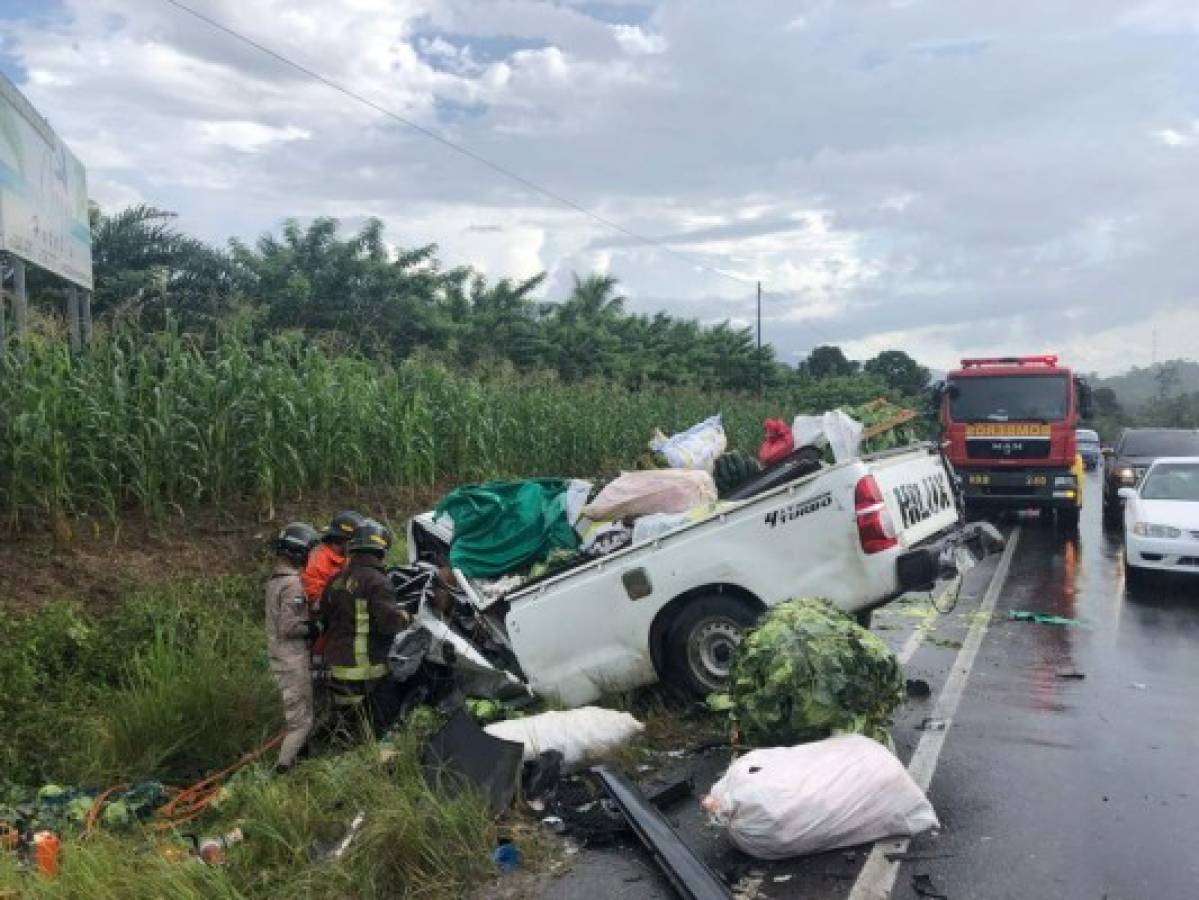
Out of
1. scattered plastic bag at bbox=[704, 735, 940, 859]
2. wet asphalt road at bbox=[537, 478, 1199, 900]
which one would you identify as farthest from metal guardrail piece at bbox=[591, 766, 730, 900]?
scattered plastic bag at bbox=[704, 735, 940, 859]

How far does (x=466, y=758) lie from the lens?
5.26m

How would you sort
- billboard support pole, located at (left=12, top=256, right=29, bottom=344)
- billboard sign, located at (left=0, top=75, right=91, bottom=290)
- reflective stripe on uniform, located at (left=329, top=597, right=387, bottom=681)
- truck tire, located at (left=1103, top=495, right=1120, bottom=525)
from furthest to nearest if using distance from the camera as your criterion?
truck tire, located at (left=1103, top=495, right=1120, bottom=525)
billboard support pole, located at (left=12, top=256, right=29, bottom=344)
billboard sign, located at (left=0, top=75, right=91, bottom=290)
reflective stripe on uniform, located at (left=329, top=597, right=387, bottom=681)

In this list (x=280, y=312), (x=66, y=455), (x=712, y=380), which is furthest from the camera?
(x=712, y=380)

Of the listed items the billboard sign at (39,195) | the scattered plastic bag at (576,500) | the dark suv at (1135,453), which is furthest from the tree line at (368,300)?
the dark suv at (1135,453)

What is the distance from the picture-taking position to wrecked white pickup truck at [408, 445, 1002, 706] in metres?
6.43

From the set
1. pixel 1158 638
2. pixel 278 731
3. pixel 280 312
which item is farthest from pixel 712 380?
pixel 278 731

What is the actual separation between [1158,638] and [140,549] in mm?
8567

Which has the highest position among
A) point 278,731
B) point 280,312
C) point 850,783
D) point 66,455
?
point 280,312

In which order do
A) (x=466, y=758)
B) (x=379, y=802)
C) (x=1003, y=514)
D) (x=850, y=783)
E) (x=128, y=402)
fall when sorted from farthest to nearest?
1. (x=1003, y=514)
2. (x=128, y=402)
3. (x=466, y=758)
4. (x=379, y=802)
5. (x=850, y=783)

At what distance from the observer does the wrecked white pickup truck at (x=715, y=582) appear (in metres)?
6.43

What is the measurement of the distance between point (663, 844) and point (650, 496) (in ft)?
11.1

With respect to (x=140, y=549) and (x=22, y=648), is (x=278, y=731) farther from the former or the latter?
(x=140, y=549)

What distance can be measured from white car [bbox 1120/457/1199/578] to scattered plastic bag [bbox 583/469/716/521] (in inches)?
234

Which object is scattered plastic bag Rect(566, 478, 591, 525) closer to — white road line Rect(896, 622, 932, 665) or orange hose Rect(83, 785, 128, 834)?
white road line Rect(896, 622, 932, 665)
